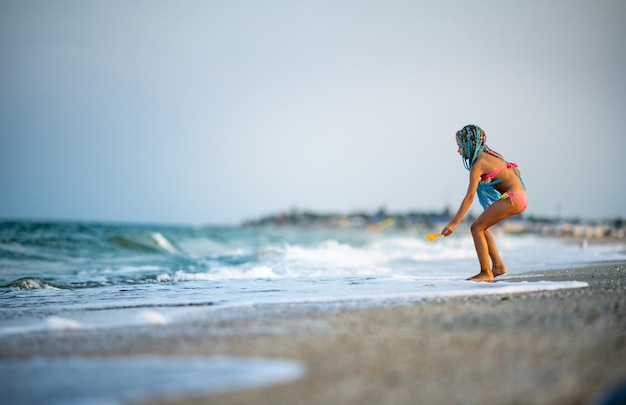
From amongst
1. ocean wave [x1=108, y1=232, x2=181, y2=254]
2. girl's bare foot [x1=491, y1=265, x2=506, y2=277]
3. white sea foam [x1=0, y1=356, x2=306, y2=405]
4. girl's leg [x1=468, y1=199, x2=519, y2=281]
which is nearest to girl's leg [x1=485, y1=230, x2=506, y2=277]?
girl's bare foot [x1=491, y1=265, x2=506, y2=277]

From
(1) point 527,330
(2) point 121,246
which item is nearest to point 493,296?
(1) point 527,330

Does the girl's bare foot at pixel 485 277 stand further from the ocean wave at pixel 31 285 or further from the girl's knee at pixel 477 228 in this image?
the ocean wave at pixel 31 285

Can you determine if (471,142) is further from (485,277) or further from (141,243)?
(141,243)

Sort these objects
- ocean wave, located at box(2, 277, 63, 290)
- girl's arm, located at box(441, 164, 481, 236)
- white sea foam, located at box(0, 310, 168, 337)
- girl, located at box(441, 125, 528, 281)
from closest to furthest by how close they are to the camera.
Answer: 1. white sea foam, located at box(0, 310, 168, 337)
2. girl's arm, located at box(441, 164, 481, 236)
3. girl, located at box(441, 125, 528, 281)
4. ocean wave, located at box(2, 277, 63, 290)

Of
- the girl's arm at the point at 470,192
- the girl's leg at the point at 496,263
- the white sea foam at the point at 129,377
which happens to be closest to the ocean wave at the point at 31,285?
the white sea foam at the point at 129,377

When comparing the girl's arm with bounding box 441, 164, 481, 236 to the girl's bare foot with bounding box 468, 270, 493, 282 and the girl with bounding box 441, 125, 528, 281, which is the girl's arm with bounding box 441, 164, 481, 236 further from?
the girl's bare foot with bounding box 468, 270, 493, 282

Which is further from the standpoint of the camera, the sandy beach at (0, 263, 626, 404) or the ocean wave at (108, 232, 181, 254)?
the ocean wave at (108, 232, 181, 254)

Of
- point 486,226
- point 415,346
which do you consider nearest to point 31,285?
point 486,226

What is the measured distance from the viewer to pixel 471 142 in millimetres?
6012

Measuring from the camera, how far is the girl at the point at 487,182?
598 cm

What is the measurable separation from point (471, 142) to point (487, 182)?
519mm

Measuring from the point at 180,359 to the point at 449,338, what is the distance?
1415 mm

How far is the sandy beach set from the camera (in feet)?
6.54

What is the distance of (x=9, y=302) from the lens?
577 cm
